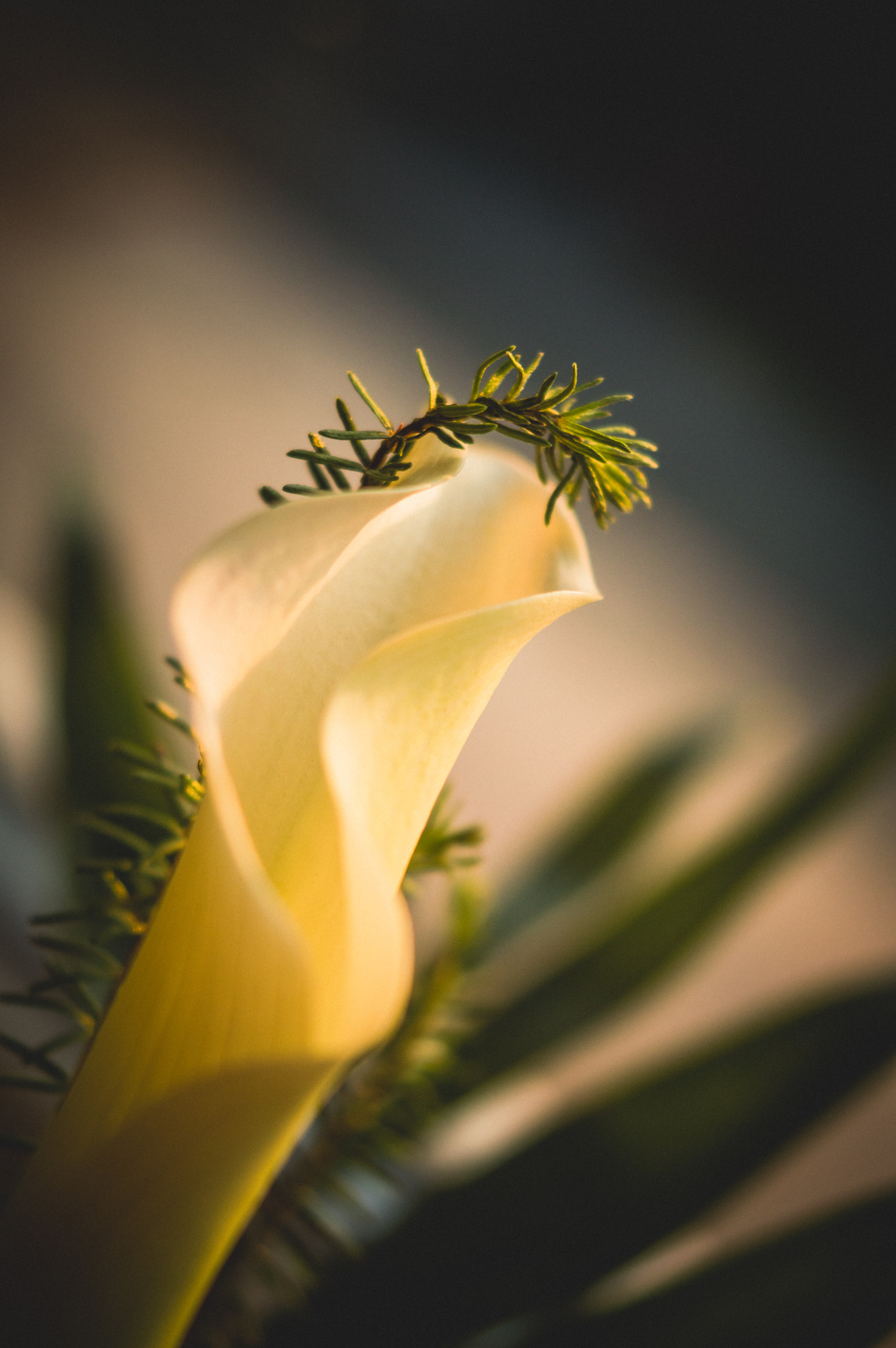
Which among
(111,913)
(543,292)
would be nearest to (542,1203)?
(111,913)

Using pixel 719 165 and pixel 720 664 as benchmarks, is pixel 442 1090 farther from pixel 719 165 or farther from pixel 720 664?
pixel 719 165

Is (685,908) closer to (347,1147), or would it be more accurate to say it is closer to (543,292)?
(347,1147)

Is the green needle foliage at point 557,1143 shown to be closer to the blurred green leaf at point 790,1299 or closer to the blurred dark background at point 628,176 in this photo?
the blurred green leaf at point 790,1299

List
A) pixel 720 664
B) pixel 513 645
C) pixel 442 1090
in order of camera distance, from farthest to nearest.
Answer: pixel 720 664, pixel 442 1090, pixel 513 645

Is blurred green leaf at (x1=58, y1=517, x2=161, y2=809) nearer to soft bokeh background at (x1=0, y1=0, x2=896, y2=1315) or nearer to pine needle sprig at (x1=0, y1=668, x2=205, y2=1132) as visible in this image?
pine needle sprig at (x1=0, y1=668, x2=205, y2=1132)

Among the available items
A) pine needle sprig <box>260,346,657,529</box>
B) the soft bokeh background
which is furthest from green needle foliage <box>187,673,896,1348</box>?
the soft bokeh background

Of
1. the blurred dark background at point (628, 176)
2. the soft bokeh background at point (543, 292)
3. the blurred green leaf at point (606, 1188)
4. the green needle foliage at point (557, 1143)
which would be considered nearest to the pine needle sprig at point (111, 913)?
the green needle foliage at point (557, 1143)

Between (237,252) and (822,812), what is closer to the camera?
(822,812)

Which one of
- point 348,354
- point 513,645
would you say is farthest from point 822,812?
point 348,354
